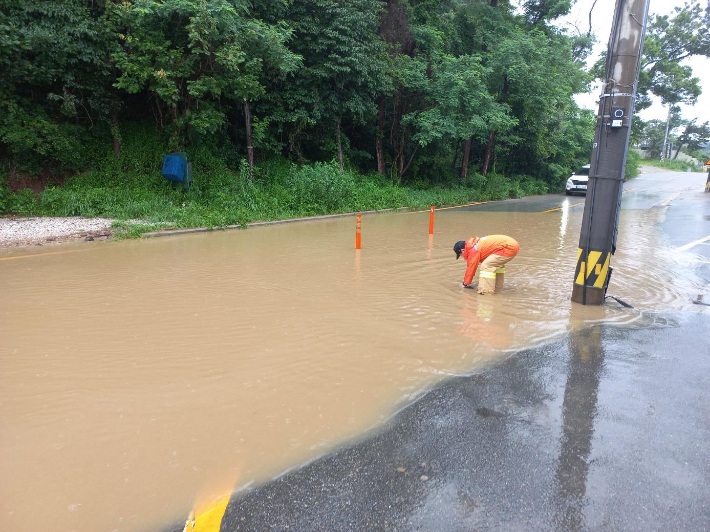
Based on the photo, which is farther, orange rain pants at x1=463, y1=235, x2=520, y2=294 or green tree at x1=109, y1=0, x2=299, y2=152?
green tree at x1=109, y1=0, x2=299, y2=152

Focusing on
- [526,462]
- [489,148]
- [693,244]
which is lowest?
[526,462]

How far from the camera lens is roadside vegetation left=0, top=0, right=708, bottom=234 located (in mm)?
13195

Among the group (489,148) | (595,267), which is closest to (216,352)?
(595,267)

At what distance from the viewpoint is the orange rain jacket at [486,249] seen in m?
7.14

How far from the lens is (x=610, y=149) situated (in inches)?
249

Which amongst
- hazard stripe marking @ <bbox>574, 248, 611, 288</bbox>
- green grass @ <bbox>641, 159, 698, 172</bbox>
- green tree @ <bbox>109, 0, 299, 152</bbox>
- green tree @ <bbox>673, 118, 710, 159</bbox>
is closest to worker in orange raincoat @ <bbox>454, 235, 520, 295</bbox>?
hazard stripe marking @ <bbox>574, 248, 611, 288</bbox>

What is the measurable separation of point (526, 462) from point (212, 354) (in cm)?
306

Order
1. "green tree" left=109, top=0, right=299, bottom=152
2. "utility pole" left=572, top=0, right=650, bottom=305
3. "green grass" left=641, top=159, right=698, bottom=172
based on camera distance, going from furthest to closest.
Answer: "green grass" left=641, top=159, right=698, bottom=172 → "green tree" left=109, top=0, right=299, bottom=152 → "utility pole" left=572, top=0, right=650, bottom=305

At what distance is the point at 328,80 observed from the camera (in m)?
18.3

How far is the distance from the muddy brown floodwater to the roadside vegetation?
529cm

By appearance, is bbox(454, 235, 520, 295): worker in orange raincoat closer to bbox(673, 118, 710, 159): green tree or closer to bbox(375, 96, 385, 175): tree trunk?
bbox(375, 96, 385, 175): tree trunk

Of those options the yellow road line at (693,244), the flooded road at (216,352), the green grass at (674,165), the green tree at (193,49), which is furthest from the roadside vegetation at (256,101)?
the green grass at (674,165)

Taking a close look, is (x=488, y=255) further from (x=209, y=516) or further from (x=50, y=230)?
(x=50, y=230)

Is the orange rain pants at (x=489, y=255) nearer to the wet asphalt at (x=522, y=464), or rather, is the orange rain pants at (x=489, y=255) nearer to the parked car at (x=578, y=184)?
the wet asphalt at (x=522, y=464)
